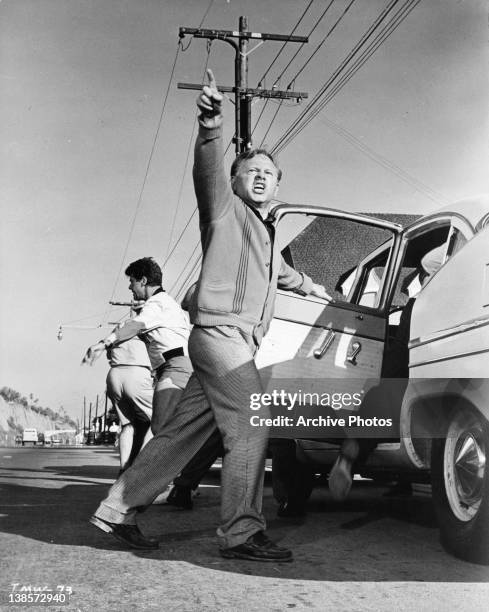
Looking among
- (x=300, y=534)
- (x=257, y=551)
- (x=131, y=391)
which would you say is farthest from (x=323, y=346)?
(x=131, y=391)

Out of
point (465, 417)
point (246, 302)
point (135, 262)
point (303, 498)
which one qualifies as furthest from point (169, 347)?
point (465, 417)

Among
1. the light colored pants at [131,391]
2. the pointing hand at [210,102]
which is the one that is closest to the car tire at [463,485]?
the pointing hand at [210,102]

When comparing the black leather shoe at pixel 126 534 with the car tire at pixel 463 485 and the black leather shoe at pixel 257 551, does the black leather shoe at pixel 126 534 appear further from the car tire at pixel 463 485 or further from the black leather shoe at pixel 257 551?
the car tire at pixel 463 485

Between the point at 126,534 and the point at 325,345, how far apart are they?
1579 mm

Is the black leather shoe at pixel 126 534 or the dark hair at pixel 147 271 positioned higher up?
the dark hair at pixel 147 271

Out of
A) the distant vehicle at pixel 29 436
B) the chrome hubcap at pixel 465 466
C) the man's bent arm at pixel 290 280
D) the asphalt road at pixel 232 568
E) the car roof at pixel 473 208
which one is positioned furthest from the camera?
the distant vehicle at pixel 29 436

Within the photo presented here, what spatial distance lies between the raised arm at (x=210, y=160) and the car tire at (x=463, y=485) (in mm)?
1337

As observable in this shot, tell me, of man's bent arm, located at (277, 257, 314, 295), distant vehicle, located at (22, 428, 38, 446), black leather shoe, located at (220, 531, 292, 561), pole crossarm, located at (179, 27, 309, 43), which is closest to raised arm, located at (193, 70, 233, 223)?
pole crossarm, located at (179, 27, 309, 43)

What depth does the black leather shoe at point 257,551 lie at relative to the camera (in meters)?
3.32

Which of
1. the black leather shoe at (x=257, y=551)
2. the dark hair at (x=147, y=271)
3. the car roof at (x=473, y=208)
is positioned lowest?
the black leather shoe at (x=257, y=551)

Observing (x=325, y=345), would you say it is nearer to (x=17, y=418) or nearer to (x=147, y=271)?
(x=147, y=271)

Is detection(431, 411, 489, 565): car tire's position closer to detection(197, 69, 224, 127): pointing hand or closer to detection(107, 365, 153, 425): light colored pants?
detection(197, 69, 224, 127): pointing hand

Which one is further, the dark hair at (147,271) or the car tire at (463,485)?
the dark hair at (147,271)

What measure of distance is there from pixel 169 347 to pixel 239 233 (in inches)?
85.5
